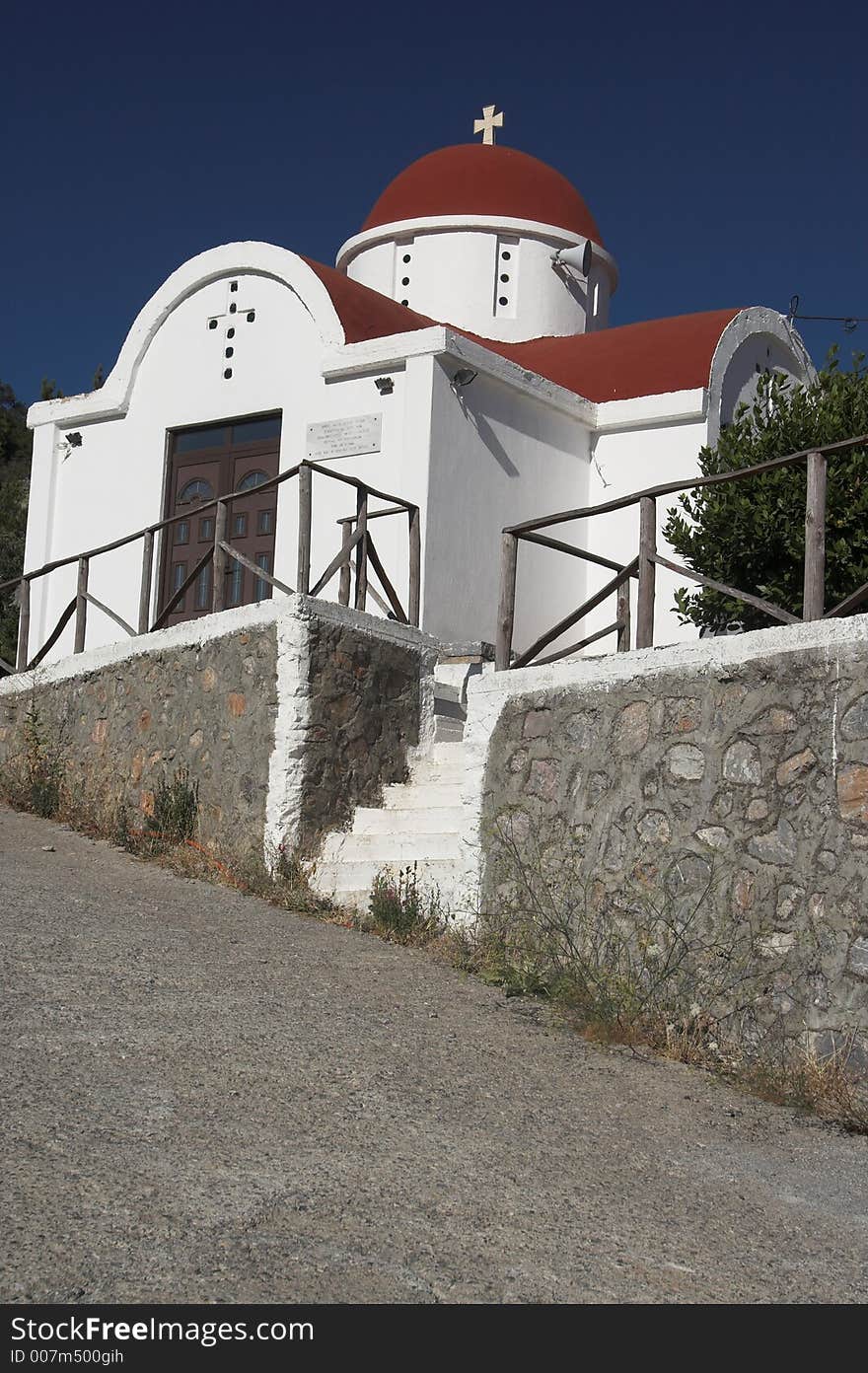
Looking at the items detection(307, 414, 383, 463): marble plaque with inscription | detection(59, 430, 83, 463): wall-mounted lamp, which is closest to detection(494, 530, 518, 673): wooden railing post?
detection(307, 414, 383, 463): marble plaque with inscription

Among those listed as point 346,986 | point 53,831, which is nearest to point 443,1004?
point 346,986

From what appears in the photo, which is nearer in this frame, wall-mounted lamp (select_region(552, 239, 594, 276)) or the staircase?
the staircase

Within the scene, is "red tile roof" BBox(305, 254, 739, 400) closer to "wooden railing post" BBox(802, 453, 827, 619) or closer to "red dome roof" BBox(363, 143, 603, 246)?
"red dome roof" BBox(363, 143, 603, 246)

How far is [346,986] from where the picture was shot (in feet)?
21.5

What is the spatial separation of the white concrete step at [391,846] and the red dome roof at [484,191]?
1161 centimetres

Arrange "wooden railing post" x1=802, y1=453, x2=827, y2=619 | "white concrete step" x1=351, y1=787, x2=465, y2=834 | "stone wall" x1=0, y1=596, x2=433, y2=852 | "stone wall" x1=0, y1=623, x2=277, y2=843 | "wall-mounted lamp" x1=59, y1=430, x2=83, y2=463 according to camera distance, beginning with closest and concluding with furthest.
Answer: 1. "wooden railing post" x1=802, y1=453, x2=827, y2=619
2. "white concrete step" x1=351, y1=787, x2=465, y2=834
3. "stone wall" x1=0, y1=596, x2=433, y2=852
4. "stone wall" x1=0, y1=623, x2=277, y2=843
5. "wall-mounted lamp" x1=59, y1=430, x2=83, y2=463

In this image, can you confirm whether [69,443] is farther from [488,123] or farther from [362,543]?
[488,123]

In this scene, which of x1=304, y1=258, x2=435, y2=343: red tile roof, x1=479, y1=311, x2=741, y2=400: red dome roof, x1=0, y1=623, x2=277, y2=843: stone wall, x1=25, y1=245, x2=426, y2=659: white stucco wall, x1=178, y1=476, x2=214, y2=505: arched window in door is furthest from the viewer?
x1=479, y1=311, x2=741, y2=400: red dome roof

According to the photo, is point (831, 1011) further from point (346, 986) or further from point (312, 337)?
point (312, 337)

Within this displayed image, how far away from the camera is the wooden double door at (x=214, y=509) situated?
13.4 meters

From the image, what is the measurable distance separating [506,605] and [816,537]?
2278mm

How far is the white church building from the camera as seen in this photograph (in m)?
12.5

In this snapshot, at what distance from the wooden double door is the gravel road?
6799 millimetres
